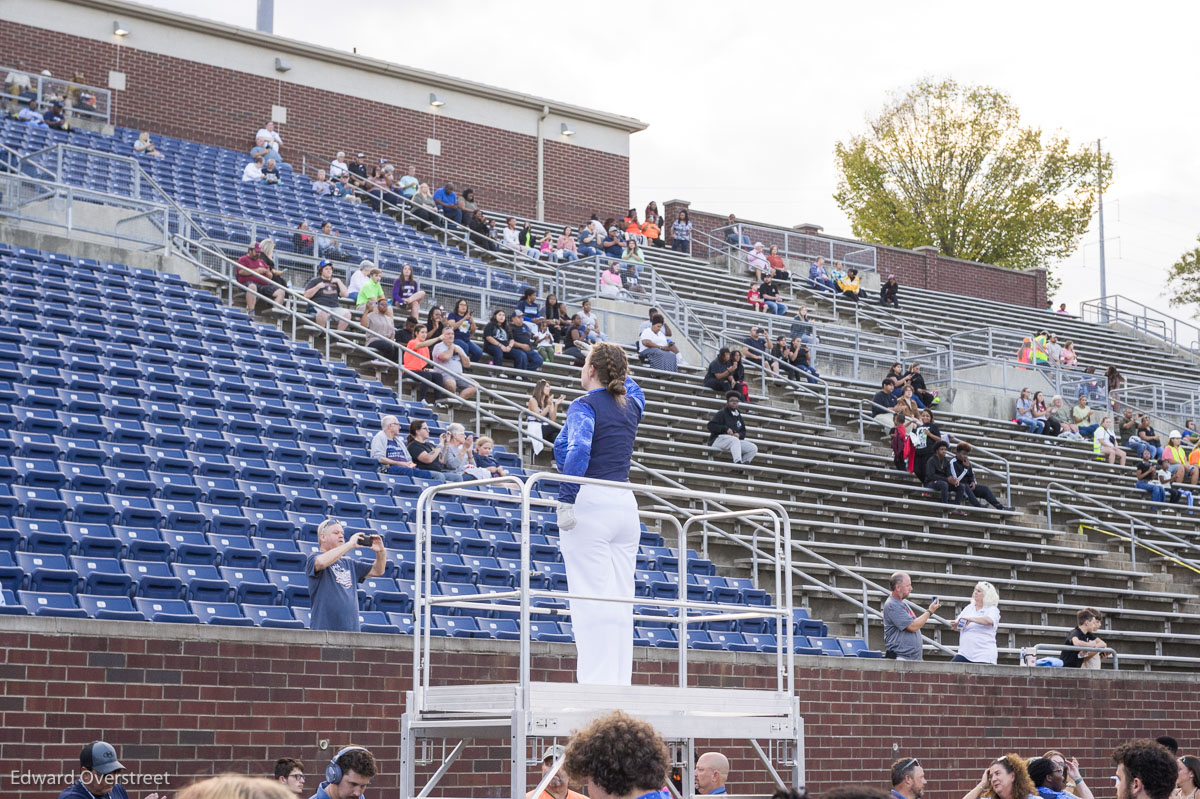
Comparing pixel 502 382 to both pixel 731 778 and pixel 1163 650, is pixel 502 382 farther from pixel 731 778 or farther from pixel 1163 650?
pixel 1163 650

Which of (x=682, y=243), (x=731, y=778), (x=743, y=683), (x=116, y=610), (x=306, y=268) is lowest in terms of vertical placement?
(x=731, y=778)

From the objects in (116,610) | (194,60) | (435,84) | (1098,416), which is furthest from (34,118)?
(1098,416)

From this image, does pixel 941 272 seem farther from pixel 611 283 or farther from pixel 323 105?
pixel 611 283

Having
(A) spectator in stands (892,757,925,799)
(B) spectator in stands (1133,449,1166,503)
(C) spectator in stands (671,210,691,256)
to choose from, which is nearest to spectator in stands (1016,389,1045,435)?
(B) spectator in stands (1133,449,1166,503)

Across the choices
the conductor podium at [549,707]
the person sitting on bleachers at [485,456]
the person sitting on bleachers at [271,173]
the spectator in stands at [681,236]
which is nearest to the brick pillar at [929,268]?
the spectator in stands at [681,236]

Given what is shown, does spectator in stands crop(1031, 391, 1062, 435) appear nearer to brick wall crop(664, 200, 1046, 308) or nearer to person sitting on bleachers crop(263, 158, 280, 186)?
brick wall crop(664, 200, 1046, 308)

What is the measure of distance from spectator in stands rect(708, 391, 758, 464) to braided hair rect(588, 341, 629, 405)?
12.2 m

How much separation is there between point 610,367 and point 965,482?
47.7 ft

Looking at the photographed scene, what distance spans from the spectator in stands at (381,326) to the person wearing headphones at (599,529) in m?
11.1

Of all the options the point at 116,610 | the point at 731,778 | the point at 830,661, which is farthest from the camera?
the point at 830,661

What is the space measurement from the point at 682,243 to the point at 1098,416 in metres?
10.4

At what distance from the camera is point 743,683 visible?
13.4 metres

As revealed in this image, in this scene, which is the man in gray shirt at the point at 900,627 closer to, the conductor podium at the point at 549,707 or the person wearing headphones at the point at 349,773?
the conductor podium at the point at 549,707

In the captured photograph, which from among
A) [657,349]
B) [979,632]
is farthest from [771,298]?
[979,632]
